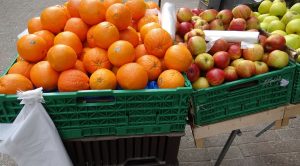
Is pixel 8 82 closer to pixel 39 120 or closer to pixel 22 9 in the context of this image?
pixel 39 120

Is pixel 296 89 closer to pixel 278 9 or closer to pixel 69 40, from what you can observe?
pixel 278 9

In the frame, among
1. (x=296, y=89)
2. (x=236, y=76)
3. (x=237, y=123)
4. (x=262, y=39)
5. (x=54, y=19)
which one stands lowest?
(x=237, y=123)

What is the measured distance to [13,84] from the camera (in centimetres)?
131

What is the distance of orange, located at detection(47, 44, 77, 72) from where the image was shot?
134 centimetres

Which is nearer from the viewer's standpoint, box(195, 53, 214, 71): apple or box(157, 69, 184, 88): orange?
box(157, 69, 184, 88): orange

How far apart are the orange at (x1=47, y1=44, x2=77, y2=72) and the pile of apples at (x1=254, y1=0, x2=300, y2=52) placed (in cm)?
133

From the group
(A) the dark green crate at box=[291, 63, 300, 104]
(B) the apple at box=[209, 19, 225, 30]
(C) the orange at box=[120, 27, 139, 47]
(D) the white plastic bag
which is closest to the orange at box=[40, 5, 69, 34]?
(C) the orange at box=[120, 27, 139, 47]

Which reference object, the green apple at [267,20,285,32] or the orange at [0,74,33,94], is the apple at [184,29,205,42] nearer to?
the green apple at [267,20,285,32]

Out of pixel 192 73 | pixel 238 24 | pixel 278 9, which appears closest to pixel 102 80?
pixel 192 73

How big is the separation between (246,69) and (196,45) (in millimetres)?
302

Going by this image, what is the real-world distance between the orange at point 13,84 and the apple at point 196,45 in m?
0.89

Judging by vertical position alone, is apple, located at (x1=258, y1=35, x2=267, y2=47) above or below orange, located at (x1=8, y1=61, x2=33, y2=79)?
below

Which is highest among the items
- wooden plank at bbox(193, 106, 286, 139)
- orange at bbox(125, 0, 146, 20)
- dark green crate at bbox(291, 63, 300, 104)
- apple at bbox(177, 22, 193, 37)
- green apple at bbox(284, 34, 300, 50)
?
orange at bbox(125, 0, 146, 20)

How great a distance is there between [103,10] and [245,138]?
1.87 metres
